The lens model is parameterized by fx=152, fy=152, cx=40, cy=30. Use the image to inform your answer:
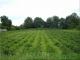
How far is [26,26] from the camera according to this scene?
11.5 m

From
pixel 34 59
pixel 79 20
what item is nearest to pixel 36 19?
pixel 34 59

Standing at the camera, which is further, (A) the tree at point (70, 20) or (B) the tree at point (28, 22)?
(A) the tree at point (70, 20)

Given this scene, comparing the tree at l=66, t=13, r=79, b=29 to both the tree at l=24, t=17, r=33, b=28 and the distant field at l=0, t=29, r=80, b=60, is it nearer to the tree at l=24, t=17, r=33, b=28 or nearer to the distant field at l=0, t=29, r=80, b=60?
the distant field at l=0, t=29, r=80, b=60

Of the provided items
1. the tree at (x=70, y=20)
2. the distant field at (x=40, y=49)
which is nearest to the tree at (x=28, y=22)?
the distant field at (x=40, y=49)

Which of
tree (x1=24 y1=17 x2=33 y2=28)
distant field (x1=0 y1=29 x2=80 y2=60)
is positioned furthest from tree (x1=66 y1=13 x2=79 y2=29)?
tree (x1=24 y1=17 x2=33 y2=28)

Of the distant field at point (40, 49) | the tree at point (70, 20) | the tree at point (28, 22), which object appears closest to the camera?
the distant field at point (40, 49)

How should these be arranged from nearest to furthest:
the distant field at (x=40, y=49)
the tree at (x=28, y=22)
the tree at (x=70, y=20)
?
the distant field at (x=40, y=49) → the tree at (x=28, y=22) → the tree at (x=70, y=20)

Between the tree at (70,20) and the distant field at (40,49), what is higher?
the tree at (70,20)

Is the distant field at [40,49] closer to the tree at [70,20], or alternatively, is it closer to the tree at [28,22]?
the tree at [28,22]

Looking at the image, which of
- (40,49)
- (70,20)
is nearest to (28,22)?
(40,49)

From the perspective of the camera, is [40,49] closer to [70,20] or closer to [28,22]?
[28,22]

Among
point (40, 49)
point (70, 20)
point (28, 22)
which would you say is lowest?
point (40, 49)

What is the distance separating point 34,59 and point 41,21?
5941 mm

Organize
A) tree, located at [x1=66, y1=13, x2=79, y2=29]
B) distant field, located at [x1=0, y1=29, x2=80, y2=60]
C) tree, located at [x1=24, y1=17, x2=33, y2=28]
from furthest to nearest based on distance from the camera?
tree, located at [x1=66, y1=13, x2=79, y2=29] < tree, located at [x1=24, y1=17, x2=33, y2=28] < distant field, located at [x1=0, y1=29, x2=80, y2=60]
